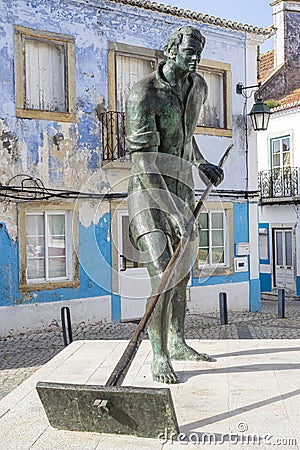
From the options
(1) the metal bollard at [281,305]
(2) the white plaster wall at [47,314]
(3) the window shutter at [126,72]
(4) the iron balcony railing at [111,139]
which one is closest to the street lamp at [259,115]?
(3) the window shutter at [126,72]

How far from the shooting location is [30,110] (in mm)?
11258

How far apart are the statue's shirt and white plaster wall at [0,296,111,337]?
738 cm

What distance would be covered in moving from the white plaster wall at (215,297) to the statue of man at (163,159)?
9.27m

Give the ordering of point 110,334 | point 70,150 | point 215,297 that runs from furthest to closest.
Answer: point 215,297 < point 70,150 < point 110,334

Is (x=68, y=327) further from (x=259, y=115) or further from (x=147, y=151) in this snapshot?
(x=259, y=115)

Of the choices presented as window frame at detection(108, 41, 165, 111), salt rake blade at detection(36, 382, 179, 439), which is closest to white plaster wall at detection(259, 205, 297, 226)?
window frame at detection(108, 41, 165, 111)

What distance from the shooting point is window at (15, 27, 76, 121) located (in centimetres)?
1111

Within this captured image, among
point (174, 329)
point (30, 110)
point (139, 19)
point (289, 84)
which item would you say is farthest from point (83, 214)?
point (289, 84)

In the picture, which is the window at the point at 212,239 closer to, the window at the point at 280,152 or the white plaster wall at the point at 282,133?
the white plaster wall at the point at 282,133

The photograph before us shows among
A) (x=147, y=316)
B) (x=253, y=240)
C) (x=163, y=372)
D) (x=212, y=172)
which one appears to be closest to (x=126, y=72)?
(x=253, y=240)

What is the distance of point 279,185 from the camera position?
771 inches

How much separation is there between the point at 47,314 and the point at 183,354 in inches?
288

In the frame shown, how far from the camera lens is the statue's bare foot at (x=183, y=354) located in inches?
172

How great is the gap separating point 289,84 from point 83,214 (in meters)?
12.7
